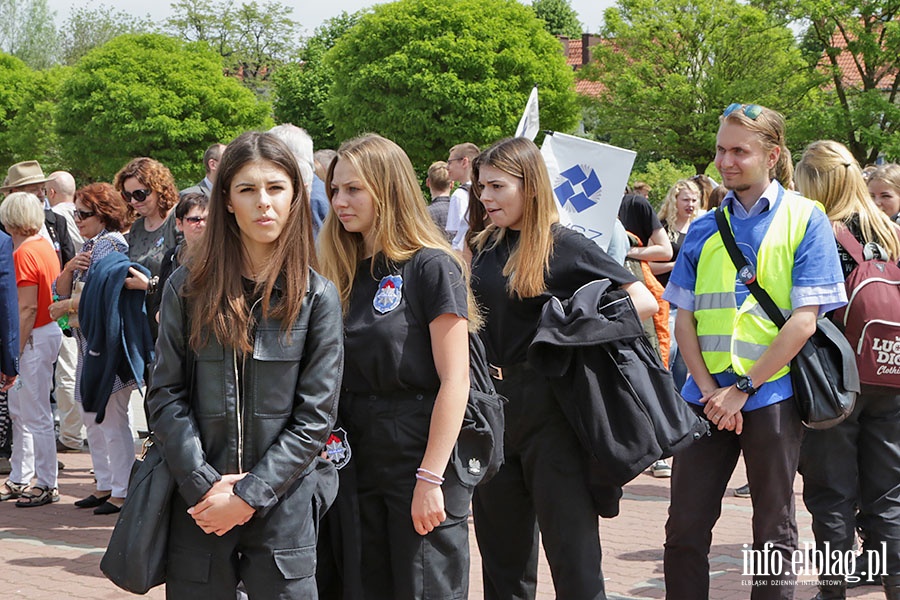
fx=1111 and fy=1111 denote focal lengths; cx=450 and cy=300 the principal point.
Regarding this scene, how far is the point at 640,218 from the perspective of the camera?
32.1 feet

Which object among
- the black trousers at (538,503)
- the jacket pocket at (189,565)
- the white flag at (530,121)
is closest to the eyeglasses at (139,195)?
the white flag at (530,121)

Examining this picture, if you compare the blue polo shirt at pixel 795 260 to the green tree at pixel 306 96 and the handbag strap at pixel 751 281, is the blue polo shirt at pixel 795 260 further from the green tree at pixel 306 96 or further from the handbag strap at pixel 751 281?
the green tree at pixel 306 96

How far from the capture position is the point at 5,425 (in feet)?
30.2

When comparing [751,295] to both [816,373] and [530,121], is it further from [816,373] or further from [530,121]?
[530,121]

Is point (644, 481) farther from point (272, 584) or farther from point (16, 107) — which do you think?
point (16, 107)

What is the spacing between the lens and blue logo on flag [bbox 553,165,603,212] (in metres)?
6.31

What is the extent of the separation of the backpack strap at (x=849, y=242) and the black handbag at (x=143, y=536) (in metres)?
3.52

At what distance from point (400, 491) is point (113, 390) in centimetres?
443

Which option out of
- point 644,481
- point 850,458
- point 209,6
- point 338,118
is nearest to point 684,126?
point 338,118

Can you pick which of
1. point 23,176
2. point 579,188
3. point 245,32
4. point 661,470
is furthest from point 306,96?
point 579,188

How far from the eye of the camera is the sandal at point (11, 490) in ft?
26.7

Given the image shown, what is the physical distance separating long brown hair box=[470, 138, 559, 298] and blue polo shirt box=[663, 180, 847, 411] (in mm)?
650

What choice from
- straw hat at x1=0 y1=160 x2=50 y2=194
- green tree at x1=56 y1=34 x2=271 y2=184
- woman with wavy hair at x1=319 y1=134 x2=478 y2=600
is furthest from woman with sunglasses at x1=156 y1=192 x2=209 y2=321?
green tree at x1=56 y1=34 x2=271 y2=184

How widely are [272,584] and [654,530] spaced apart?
4.36 meters
